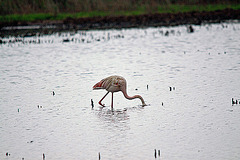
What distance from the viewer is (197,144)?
7.45m

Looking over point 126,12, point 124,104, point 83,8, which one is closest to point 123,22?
point 126,12

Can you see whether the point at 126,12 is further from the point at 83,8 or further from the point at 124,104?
the point at 124,104

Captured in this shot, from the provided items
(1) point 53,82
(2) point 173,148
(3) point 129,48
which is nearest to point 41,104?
(1) point 53,82

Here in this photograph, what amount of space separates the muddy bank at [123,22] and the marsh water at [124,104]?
30.0 ft

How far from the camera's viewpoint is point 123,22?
3272 cm

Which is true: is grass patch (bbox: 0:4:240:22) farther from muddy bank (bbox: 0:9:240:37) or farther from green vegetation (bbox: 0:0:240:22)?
muddy bank (bbox: 0:9:240:37)

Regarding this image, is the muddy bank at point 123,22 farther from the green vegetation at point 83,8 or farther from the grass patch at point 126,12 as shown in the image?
the green vegetation at point 83,8

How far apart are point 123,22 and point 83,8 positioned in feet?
14.6

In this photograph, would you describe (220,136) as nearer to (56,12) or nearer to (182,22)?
(182,22)

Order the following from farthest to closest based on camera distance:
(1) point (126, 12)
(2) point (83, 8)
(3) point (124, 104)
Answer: (2) point (83, 8), (1) point (126, 12), (3) point (124, 104)

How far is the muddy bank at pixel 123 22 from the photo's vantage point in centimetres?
3177

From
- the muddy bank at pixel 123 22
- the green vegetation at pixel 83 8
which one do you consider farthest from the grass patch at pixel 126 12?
the muddy bank at pixel 123 22

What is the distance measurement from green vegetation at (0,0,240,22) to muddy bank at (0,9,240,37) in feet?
3.32

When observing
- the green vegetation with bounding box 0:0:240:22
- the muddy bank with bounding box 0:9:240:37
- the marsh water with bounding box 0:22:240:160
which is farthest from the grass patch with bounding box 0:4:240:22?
the marsh water with bounding box 0:22:240:160
